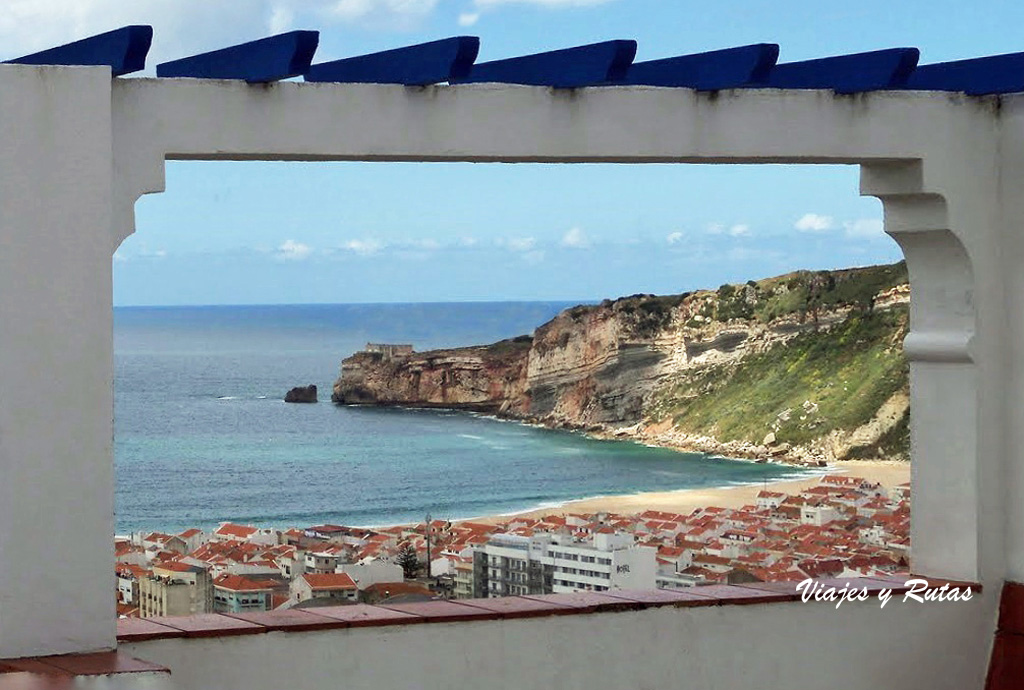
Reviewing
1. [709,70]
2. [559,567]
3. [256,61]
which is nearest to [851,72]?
[709,70]

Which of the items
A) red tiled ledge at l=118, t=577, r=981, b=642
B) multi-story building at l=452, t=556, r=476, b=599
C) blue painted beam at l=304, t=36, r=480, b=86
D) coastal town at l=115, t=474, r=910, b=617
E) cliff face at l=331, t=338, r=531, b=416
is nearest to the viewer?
blue painted beam at l=304, t=36, r=480, b=86

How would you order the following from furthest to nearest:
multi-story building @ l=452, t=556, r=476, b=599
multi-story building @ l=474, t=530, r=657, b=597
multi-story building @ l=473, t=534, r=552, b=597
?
1. multi-story building @ l=452, t=556, r=476, b=599
2. multi-story building @ l=473, t=534, r=552, b=597
3. multi-story building @ l=474, t=530, r=657, b=597

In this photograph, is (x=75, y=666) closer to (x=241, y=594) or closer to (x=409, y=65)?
(x=409, y=65)

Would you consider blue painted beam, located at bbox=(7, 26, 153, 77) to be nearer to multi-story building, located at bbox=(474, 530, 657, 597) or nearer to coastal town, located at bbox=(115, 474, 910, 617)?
coastal town, located at bbox=(115, 474, 910, 617)

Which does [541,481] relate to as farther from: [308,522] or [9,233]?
[9,233]

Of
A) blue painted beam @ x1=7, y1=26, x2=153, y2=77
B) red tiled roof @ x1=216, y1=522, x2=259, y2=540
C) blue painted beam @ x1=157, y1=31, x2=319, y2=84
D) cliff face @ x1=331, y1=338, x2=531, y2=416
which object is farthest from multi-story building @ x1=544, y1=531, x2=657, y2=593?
cliff face @ x1=331, y1=338, x2=531, y2=416

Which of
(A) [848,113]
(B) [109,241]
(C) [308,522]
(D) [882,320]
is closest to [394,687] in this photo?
(B) [109,241]

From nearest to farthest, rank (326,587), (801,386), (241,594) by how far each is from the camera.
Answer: (326,587), (241,594), (801,386)
